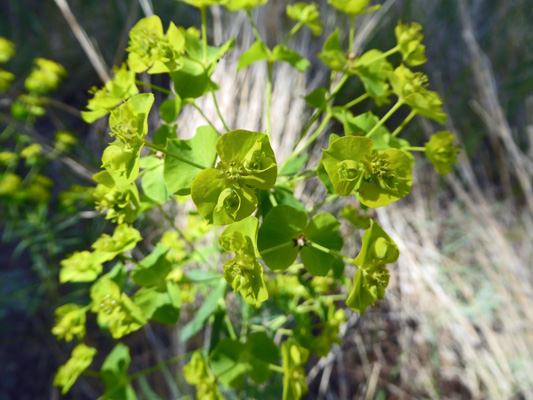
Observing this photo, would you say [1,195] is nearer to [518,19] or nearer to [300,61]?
[300,61]

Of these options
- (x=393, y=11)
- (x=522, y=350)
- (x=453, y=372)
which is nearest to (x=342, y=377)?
(x=453, y=372)

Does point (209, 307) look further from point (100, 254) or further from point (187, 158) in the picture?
point (187, 158)

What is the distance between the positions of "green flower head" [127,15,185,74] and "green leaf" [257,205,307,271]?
43cm

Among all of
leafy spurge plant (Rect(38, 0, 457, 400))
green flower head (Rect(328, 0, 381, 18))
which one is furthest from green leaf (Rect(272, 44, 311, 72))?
green flower head (Rect(328, 0, 381, 18))

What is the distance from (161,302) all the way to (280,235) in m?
0.40

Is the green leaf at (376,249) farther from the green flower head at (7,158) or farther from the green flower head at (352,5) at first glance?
the green flower head at (7,158)

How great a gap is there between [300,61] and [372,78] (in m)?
0.24

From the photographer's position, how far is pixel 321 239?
2.90 ft

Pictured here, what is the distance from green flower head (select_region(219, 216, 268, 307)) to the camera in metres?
0.78

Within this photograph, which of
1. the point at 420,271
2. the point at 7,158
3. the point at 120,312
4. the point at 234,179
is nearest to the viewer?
the point at 234,179

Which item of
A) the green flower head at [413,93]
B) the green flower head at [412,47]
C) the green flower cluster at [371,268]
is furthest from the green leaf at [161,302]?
the green flower head at [412,47]

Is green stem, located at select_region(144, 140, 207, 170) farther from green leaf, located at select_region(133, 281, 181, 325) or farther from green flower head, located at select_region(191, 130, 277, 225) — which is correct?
green leaf, located at select_region(133, 281, 181, 325)

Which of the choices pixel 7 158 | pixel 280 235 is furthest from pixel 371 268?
pixel 7 158

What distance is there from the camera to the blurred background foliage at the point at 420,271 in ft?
7.06
